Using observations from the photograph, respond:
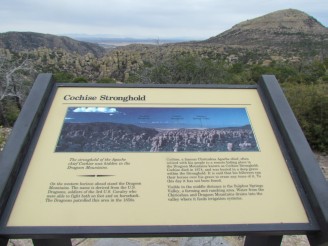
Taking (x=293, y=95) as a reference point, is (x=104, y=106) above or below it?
above

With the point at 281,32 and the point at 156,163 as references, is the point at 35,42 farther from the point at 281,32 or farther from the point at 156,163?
the point at 156,163

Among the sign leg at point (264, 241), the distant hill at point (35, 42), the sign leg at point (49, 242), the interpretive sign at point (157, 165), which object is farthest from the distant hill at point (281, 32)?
the sign leg at point (49, 242)

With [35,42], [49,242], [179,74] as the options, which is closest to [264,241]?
[49,242]

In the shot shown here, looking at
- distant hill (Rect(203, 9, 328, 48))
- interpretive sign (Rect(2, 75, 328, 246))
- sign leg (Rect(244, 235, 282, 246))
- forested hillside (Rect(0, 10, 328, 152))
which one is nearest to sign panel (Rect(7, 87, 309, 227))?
interpretive sign (Rect(2, 75, 328, 246))

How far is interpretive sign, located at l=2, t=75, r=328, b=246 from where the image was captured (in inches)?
68.0

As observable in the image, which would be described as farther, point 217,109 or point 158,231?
point 217,109

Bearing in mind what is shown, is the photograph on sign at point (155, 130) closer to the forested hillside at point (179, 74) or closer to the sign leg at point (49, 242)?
the sign leg at point (49, 242)

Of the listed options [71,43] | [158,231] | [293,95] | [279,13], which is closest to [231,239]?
[158,231]

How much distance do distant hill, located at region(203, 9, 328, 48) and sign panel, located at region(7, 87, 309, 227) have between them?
4572cm

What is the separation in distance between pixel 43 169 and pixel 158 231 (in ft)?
2.25

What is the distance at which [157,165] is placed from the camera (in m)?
1.94

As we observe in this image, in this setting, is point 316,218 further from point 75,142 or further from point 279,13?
point 279,13

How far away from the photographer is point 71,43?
53.6m

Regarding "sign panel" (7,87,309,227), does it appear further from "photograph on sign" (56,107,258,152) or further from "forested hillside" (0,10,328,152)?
"forested hillside" (0,10,328,152)
